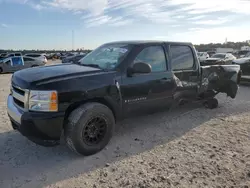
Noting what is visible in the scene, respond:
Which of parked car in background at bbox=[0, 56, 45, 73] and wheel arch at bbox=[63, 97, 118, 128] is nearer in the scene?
wheel arch at bbox=[63, 97, 118, 128]

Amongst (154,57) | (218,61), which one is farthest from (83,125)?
(218,61)

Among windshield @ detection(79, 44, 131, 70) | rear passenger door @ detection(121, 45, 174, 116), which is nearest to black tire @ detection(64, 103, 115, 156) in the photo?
rear passenger door @ detection(121, 45, 174, 116)

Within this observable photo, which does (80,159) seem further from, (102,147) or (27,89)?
(27,89)

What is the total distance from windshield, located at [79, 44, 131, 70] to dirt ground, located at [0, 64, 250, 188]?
1381 millimetres

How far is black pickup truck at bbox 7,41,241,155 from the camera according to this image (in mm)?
3260

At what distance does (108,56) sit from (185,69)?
1.72 metres

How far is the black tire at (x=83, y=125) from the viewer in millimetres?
3408

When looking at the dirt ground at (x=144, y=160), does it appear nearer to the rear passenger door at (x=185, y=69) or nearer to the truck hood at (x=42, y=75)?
the rear passenger door at (x=185, y=69)

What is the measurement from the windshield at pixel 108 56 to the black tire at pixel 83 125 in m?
0.81

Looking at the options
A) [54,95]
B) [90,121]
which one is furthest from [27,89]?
[90,121]

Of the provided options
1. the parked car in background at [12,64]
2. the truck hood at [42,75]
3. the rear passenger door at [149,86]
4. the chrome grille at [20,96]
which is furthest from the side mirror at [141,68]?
the parked car in background at [12,64]

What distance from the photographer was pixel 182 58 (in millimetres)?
5051

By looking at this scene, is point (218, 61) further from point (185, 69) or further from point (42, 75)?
point (42, 75)

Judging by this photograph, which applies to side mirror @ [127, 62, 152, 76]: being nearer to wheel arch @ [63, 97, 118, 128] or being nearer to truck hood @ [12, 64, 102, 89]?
truck hood @ [12, 64, 102, 89]
